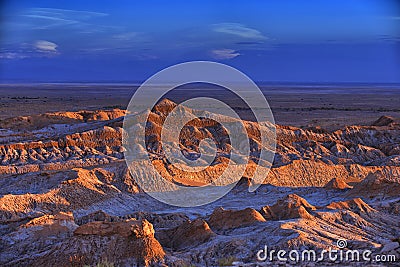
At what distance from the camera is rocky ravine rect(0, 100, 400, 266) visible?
13.6 meters

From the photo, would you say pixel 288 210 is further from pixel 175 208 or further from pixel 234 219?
pixel 175 208

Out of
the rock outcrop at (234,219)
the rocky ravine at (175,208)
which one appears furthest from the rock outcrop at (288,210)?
the rock outcrop at (234,219)

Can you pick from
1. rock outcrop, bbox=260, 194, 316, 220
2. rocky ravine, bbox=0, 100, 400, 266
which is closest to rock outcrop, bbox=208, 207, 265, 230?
rocky ravine, bbox=0, 100, 400, 266

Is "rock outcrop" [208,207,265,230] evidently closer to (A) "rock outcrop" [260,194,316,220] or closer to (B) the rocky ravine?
(B) the rocky ravine

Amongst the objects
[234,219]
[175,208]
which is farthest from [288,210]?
[175,208]

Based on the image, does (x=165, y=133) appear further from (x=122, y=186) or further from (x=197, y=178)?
(x=122, y=186)

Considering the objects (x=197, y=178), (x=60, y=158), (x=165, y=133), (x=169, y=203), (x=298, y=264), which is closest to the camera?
(x=298, y=264)

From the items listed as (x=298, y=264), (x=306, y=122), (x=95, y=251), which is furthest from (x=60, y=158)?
(x=306, y=122)

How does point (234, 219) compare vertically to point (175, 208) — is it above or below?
above

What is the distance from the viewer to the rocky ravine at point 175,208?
44.7ft

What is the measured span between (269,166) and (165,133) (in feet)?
22.7

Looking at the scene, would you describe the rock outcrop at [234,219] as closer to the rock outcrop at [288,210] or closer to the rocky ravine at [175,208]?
the rocky ravine at [175,208]

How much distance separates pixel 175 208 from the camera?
77.3 feet

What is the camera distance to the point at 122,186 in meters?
24.9
